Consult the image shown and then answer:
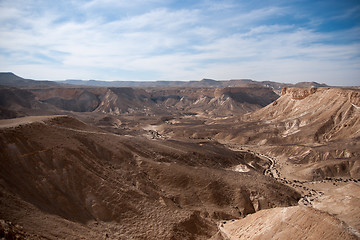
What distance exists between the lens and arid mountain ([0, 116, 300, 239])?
18.2 meters

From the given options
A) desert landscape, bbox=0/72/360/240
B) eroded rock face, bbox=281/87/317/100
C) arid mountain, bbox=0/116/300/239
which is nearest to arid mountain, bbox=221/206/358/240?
desert landscape, bbox=0/72/360/240

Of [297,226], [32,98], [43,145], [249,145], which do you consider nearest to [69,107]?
[32,98]

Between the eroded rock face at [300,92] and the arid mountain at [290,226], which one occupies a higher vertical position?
the eroded rock face at [300,92]

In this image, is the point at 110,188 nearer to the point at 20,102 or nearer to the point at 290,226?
the point at 290,226

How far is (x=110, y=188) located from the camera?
22.9 m

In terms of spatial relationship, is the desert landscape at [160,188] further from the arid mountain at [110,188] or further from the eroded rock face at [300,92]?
the eroded rock face at [300,92]

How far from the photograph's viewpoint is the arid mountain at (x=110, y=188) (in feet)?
59.7

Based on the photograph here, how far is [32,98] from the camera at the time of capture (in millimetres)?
103188

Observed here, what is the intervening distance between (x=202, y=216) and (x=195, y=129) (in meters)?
53.5

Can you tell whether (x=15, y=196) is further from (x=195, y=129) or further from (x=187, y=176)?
(x=195, y=129)

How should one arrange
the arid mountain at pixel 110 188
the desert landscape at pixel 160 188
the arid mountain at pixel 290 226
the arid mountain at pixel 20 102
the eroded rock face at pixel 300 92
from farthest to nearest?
the arid mountain at pixel 20 102 < the eroded rock face at pixel 300 92 < the arid mountain at pixel 110 188 < the desert landscape at pixel 160 188 < the arid mountain at pixel 290 226

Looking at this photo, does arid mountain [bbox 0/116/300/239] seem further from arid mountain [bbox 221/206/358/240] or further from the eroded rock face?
the eroded rock face

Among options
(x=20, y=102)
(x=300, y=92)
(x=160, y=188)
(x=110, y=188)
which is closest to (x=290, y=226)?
(x=160, y=188)

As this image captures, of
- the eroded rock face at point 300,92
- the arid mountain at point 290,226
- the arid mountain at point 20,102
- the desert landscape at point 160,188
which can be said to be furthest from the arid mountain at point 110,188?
the arid mountain at point 20,102
